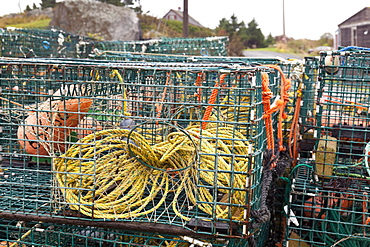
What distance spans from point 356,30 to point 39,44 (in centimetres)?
2275

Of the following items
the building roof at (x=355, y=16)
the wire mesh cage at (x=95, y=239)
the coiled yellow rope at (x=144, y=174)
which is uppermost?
the building roof at (x=355, y=16)

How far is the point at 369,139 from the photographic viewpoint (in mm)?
3713

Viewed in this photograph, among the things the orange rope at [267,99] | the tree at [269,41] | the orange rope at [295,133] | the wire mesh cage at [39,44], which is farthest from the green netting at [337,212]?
the tree at [269,41]

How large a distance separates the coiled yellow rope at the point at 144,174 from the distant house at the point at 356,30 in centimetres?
2398

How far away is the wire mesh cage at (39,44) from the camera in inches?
265

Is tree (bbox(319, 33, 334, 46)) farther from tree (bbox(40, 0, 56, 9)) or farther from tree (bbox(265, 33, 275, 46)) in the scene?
tree (bbox(40, 0, 56, 9))

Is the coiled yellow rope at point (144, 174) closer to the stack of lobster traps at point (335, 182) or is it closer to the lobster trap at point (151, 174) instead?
the lobster trap at point (151, 174)

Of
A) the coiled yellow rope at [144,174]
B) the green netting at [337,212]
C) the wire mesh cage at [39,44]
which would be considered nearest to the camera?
the coiled yellow rope at [144,174]

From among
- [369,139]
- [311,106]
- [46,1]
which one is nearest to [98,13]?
[311,106]

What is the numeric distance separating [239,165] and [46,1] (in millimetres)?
31966

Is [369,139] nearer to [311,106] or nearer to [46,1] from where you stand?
[311,106]

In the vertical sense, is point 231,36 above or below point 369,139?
above

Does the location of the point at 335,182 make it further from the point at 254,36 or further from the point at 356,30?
the point at 254,36

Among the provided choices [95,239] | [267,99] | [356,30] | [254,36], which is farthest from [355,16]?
[95,239]
